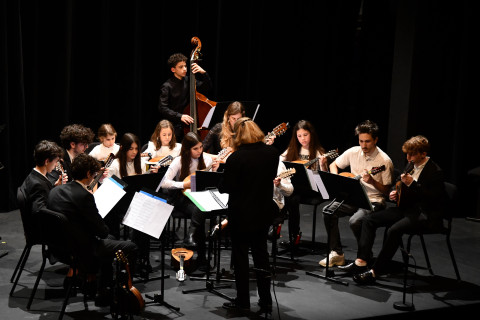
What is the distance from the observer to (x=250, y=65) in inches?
328

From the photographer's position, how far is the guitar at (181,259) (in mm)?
5136

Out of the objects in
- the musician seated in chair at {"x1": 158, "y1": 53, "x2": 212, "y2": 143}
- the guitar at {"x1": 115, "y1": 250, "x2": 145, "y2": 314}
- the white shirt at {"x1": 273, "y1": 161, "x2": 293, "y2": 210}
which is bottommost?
the guitar at {"x1": 115, "y1": 250, "x2": 145, "y2": 314}

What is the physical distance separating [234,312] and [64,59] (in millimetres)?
4221

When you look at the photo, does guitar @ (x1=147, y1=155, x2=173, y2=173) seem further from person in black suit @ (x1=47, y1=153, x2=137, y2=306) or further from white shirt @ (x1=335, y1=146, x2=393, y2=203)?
white shirt @ (x1=335, y1=146, x2=393, y2=203)

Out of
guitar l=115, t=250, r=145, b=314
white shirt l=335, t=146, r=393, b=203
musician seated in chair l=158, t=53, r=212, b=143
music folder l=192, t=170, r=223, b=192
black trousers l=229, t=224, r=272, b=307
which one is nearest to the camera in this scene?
guitar l=115, t=250, r=145, b=314

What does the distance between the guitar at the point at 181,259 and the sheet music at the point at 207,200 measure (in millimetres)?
738

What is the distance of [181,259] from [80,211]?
1.33 m

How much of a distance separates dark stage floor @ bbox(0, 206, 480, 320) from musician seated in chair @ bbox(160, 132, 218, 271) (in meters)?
0.32

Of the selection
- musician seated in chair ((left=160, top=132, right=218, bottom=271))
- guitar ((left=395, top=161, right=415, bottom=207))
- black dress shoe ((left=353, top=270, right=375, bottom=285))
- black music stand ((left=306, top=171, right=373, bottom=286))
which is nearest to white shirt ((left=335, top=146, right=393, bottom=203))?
guitar ((left=395, top=161, right=415, bottom=207))

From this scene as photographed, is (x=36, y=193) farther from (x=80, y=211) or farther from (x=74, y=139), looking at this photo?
(x=74, y=139)

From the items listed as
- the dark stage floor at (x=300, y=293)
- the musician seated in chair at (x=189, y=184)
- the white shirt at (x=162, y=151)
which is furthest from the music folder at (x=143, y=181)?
the white shirt at (x=162, y=151)

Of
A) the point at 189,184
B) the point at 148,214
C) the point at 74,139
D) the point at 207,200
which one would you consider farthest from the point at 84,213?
the point at 74,139

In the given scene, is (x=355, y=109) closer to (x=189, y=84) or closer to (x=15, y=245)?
(x=189, y=84)

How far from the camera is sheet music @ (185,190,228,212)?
15.4ft
